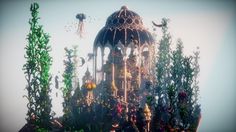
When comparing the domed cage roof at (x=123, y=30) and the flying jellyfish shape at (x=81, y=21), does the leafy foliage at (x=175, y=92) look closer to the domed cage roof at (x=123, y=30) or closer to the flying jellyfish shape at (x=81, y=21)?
the domed cage roof at (x=123, y=30)

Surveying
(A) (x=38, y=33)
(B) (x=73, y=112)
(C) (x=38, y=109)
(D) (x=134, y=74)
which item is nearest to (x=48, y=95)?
(C) (x=38, y=109)

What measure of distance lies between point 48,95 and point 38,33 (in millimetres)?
6545

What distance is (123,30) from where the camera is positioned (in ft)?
110

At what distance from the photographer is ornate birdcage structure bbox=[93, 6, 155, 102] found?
2983 cm

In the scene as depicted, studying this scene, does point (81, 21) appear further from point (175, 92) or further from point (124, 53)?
point (175, 92)

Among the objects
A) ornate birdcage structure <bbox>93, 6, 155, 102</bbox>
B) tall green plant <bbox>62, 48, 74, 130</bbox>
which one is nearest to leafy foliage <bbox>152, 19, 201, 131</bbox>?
ornate birdcage structure <bbox>93, 6, 155, 102</bbox>

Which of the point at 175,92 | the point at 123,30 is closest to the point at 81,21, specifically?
the point at 123,30

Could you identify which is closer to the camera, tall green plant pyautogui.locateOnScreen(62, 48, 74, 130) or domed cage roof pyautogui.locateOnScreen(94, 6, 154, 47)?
tall green plant pyautogui.locateOnScreen(62, 48, 74, 130)

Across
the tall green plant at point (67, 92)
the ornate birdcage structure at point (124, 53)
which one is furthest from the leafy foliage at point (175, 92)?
the tall green plant at point (67, 92)

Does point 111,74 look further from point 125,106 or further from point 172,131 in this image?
point 172,131

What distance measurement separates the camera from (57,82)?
3206 centimetres

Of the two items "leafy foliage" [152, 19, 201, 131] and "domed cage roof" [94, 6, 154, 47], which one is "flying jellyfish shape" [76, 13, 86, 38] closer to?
"domed cage roof" [94, 6, 154, 47]

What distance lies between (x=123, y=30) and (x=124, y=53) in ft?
10.1

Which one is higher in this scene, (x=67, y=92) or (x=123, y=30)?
(x=123, y=30)
